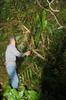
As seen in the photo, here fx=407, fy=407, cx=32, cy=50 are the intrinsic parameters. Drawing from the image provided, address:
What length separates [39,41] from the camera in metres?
11.7

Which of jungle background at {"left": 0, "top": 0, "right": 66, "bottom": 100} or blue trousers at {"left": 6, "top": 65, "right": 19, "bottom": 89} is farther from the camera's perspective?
jungle background at {"left": 0, "top": 0, "right": 66, "bottom": 100}

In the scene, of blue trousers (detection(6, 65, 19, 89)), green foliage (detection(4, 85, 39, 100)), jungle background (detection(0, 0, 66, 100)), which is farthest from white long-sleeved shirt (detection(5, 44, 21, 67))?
green foliage (detection(4, 85, 39, 100))

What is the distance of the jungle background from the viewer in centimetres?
1083

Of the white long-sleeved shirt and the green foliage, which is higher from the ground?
the white long-sleeved shirt

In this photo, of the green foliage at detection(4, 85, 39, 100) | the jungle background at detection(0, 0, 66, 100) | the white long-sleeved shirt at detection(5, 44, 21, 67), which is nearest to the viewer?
the green foliage at detection(4, 85, 39, 100)

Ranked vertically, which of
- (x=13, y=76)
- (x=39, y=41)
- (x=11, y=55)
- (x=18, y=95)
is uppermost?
(x=11, y=55)

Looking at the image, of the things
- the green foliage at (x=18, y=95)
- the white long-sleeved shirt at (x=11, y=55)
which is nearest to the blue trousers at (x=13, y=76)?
the white long-sleeved shirt at (x=11, y=55)

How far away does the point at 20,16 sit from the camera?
12.5 m

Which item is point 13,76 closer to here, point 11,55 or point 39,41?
point 11,55

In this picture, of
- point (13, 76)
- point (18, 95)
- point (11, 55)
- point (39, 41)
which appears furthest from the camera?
point (39, 41)

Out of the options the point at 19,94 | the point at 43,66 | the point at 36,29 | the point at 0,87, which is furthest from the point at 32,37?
the point at 19,94

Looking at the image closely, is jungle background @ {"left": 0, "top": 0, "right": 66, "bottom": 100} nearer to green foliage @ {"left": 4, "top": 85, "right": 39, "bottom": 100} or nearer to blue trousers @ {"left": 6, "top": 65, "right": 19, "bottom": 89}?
blue trousers @ {"left": 6, "top": 65, "right": 19, "bottom": 89}

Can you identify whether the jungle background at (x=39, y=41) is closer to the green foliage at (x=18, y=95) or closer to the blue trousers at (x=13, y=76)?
the blue trousers at (x=13, y=76)

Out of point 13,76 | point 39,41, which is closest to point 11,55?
point 13,76
